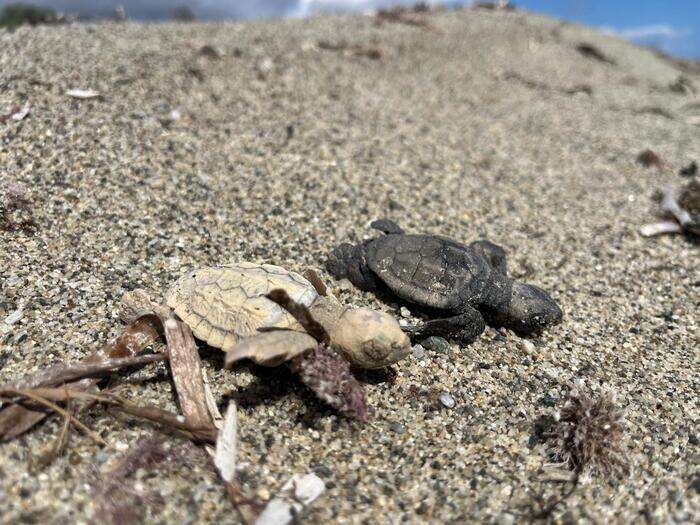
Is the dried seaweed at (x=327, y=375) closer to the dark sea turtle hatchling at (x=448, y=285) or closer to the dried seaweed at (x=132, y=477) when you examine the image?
the dried seaweed at (x=132, y=477)

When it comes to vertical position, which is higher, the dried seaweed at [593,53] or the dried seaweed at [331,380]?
the dried seaweed at [593,53]

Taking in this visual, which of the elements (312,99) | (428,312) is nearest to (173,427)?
(428,312)

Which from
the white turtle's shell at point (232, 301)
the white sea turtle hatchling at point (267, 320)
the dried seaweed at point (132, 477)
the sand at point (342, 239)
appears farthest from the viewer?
the white turtle's shell at point (232, 301)

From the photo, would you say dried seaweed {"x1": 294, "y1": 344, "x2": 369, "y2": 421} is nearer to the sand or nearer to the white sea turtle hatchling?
the white sea turtle hatchling

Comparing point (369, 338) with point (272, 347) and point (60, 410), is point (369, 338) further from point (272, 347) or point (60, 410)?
point (60, 410)

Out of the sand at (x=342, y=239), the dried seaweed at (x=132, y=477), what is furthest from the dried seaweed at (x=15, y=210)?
the dried seaweed at (x=132, y=477)

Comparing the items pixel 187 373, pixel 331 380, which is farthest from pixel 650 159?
pixel 187 373
